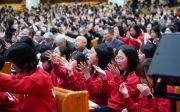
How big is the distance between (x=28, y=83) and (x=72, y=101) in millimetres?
529

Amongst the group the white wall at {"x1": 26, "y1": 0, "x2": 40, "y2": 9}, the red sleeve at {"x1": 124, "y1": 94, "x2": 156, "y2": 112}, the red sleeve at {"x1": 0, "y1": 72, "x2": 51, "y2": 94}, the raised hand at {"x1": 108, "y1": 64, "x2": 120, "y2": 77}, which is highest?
the red sleeve at {"x1": 0, "y1": 72, "x2": 51, "y2": 94}

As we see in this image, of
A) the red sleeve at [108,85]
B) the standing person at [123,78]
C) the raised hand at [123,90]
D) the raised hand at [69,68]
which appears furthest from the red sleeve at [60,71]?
the raised hand at [123,90]

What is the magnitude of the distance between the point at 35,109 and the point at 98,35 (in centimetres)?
817

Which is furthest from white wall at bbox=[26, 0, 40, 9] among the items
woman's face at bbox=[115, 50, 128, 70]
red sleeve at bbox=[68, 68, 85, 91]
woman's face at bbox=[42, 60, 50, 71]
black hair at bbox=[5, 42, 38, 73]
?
black hair at bbox=[5, 42, 38, 73]

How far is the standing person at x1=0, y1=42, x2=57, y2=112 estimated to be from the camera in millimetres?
3693

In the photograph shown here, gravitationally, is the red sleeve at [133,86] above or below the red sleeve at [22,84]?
below

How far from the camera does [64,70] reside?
16.2ft

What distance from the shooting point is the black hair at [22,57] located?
3789mm

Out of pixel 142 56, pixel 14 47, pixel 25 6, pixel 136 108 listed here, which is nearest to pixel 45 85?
pixel 14 47

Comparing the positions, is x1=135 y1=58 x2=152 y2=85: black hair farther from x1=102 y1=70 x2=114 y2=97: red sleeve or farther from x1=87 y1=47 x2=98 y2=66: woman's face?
x1=87 y1=47 x2=98 y2=66: woman's face

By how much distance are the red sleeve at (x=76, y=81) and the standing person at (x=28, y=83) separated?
0.96 m

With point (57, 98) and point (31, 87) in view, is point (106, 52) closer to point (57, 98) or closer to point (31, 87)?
point (57, 98)

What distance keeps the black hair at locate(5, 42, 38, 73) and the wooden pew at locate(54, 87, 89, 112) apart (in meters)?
0.41

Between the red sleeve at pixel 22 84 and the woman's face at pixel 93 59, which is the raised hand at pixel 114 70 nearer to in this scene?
the woman's face at pixel 93 59
